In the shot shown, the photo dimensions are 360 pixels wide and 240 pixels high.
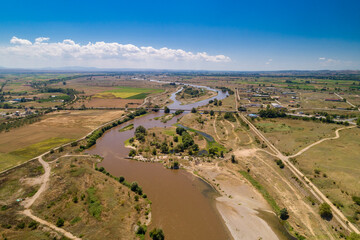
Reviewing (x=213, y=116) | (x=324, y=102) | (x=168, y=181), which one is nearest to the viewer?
(x=168, y=181)

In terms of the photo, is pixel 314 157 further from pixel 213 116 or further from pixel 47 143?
pixel 47 143

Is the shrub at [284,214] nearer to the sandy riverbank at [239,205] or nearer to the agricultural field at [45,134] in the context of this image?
the sandy riverbank at [239,205]

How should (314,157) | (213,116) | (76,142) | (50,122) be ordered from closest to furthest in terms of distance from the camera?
(314,157)
(76,142)
(50,122)
(213,116)

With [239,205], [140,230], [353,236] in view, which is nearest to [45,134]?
[140,230]

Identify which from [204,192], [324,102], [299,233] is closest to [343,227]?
[299,233]

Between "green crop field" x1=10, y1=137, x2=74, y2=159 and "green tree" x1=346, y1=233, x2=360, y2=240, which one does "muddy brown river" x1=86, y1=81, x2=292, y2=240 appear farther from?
"green tree" x1=346, y1=233, x2=360, y2=240

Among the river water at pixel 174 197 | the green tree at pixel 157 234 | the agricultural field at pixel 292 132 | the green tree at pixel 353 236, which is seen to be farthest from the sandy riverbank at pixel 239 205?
the agricultural field at pixel 292 132

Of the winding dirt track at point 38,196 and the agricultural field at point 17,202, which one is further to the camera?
the winding dirt track at point 38,196
